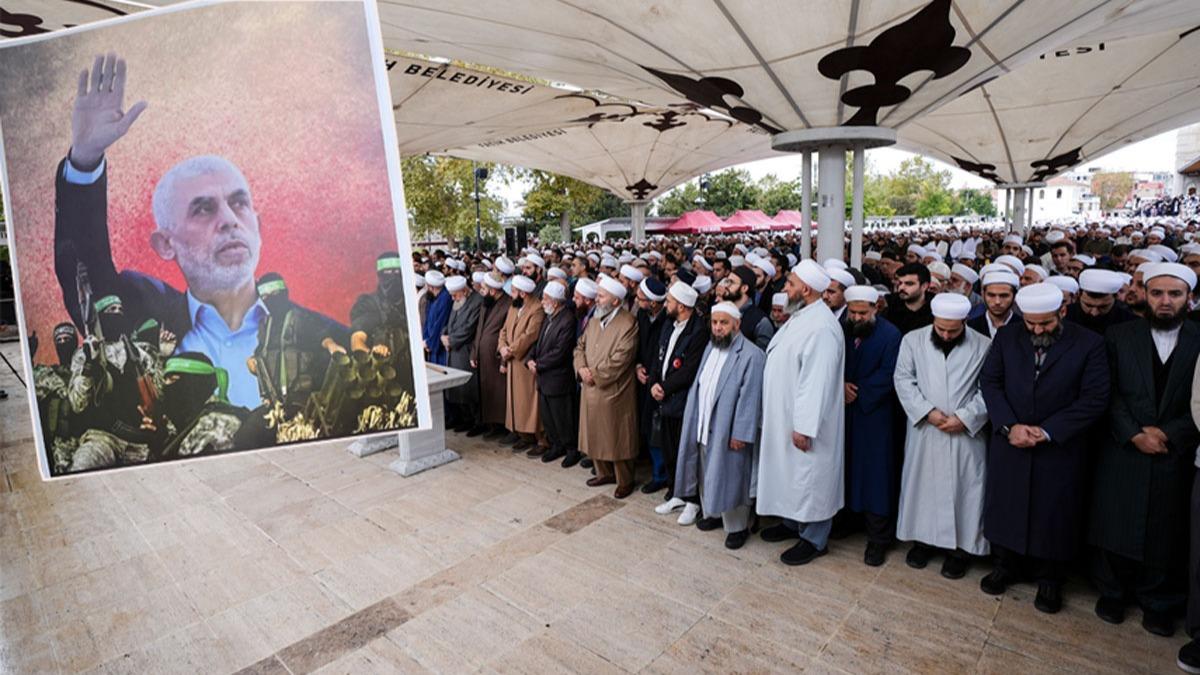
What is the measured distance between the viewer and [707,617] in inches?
142

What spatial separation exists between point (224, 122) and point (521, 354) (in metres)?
5.00

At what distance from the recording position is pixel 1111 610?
3.41m

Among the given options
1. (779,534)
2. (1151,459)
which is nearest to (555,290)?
(779,534)

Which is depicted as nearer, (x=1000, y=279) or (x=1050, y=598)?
(x=1050, y=598)

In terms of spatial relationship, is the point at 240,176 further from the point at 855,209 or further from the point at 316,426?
the point at 855,209

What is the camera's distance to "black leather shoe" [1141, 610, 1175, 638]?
3.25 metres

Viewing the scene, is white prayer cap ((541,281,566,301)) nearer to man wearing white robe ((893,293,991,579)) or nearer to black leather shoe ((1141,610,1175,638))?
man wearing white robe ((893,293,991,579))

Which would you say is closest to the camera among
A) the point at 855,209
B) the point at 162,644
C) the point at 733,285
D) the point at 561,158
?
the point at 162,644

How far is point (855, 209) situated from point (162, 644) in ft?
32.6

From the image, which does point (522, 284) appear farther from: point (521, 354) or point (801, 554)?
point (801, 554)

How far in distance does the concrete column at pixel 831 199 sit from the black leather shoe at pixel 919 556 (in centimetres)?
659

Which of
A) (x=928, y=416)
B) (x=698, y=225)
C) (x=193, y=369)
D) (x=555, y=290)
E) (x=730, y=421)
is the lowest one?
(x=730, y=421)

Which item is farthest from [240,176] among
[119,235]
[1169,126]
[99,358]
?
[1169,126]

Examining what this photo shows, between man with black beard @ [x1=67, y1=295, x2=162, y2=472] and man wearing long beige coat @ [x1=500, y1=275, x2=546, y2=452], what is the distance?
15.7 ft
